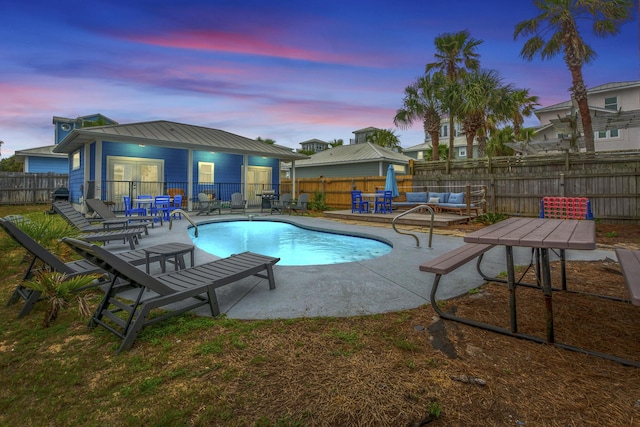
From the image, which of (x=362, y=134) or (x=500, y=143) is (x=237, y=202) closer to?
(x=500, y=143)

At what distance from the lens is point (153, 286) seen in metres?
2.48

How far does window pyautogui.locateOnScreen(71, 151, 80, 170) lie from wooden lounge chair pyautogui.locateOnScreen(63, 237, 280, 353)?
14842 mm

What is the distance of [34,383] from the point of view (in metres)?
1.98

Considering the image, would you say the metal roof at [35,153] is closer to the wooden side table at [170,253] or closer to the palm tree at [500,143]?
the wooden side table at [170,253]

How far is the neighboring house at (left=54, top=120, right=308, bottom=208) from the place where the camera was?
12227 millimetres

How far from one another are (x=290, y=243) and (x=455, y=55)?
17.7 meters

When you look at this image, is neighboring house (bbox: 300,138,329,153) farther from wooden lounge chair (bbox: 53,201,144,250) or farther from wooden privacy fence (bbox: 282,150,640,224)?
wooden lounge chair (bbox: 53,201,144,250)

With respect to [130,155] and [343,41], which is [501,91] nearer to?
[343,41]

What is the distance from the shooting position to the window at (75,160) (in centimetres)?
1440

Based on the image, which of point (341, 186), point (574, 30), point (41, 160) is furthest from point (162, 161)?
point (574, 30)

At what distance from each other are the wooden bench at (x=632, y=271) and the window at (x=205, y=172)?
1574 centimetres

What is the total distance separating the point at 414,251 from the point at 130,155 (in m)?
13.6

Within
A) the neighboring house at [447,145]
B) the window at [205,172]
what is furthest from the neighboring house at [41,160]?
the neighboring house at [447,145]

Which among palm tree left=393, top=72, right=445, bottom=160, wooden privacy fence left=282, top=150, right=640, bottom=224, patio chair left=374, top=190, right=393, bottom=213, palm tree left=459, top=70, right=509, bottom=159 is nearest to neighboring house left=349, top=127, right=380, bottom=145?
palm tree left=393, top=72, right=445, bottom=160
